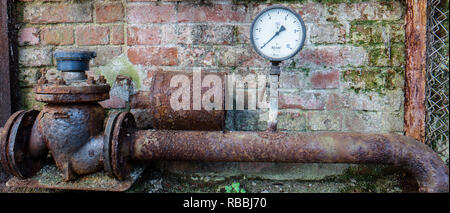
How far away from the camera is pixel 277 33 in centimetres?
141

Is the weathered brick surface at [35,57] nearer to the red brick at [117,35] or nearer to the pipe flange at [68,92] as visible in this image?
the red brick at [117,35]

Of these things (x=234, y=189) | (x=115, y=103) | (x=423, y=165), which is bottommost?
(x=234, y=189)

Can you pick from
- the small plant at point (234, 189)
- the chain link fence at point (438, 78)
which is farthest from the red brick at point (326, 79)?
the small plant at point (234, 189)

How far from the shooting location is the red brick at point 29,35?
178 cm

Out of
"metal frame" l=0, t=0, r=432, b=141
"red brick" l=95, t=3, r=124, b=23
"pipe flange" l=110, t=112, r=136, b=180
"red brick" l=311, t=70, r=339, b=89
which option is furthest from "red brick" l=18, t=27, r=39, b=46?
"red brick" l=311, t=70, r=339, b=89

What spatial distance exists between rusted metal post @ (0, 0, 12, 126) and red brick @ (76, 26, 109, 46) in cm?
38

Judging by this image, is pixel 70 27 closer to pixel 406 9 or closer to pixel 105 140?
pixel 105 140

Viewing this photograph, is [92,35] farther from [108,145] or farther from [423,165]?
[423,165]

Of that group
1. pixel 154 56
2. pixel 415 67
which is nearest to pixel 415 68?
pixel 415 67

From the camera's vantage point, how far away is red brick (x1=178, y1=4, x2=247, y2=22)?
169 cm

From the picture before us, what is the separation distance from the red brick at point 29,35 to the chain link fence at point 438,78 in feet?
6.82

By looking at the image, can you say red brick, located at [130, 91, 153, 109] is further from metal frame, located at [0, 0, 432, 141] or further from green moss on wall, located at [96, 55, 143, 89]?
metal frame, located at [0, 0, 432, 141]

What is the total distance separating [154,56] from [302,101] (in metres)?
0.83

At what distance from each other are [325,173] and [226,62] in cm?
80
